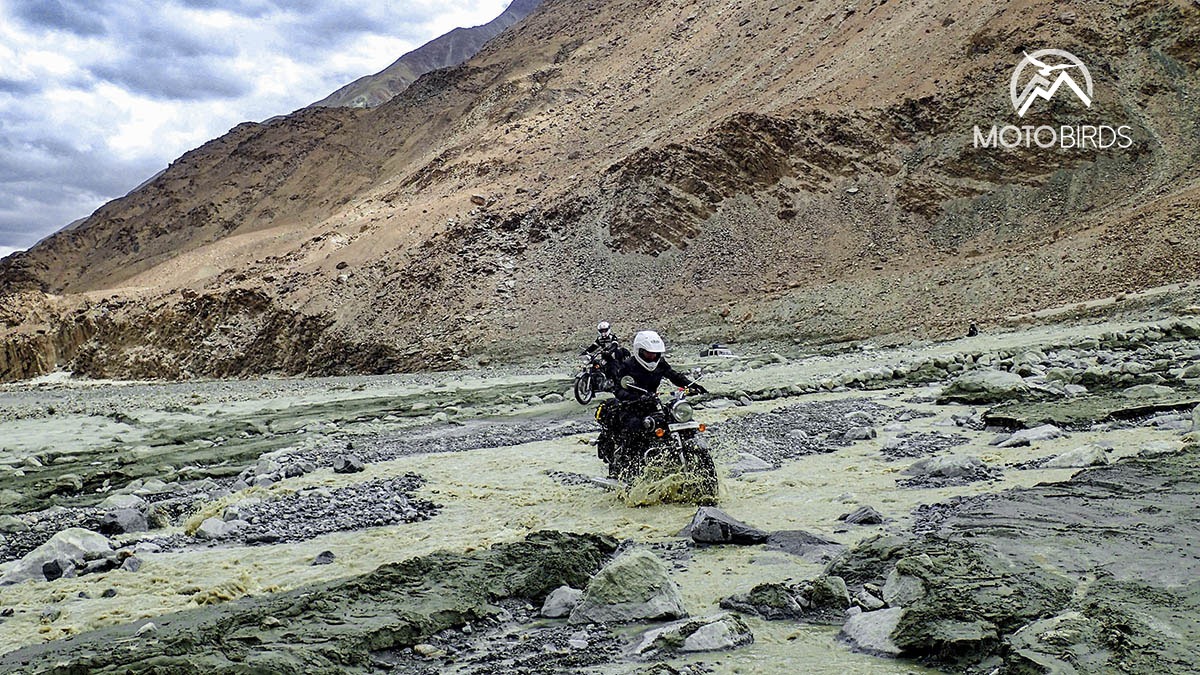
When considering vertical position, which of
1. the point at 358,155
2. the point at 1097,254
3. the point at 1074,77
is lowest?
the point at 1097,254

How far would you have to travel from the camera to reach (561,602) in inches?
209

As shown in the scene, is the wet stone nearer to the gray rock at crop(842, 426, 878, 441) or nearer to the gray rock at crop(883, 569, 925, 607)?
the gray rock at crop(842, 426, 878, 441)

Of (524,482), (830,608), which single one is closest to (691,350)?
(524,482)

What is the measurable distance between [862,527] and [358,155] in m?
72.3

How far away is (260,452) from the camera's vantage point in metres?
15.2

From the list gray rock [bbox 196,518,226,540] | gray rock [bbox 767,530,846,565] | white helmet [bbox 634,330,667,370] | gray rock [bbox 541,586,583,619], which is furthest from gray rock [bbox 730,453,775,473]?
gray rock [bbox 196,518,226,540]

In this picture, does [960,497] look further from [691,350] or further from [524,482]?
[691,350]

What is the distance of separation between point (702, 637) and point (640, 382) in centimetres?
427

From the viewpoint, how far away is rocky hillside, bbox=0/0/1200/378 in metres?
33.2

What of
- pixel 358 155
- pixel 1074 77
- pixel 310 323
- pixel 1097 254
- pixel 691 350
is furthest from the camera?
pixel 358 155

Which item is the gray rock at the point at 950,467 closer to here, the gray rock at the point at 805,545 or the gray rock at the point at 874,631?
the gray rock at the point at 805,545

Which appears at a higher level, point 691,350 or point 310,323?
point 310,323

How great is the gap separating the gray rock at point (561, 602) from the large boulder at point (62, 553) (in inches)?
155

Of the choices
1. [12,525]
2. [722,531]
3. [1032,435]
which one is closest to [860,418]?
[1032,435]
